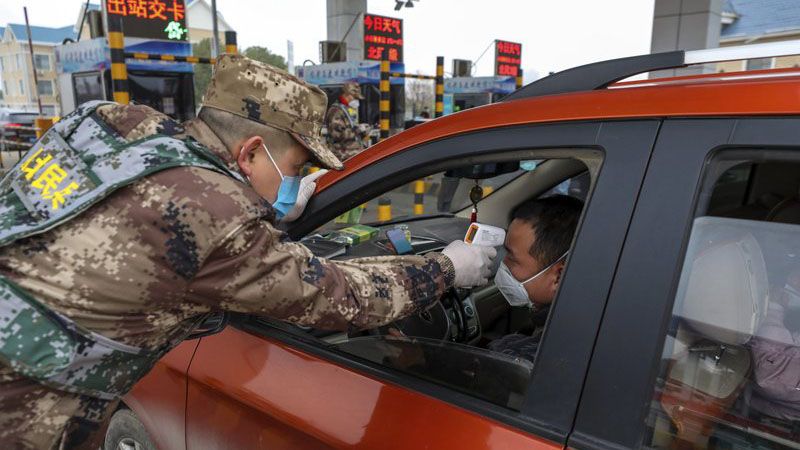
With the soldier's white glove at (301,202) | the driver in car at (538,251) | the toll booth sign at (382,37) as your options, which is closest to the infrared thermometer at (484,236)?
the driver in car at (538,251)

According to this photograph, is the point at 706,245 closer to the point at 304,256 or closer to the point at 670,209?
the point at 670,209

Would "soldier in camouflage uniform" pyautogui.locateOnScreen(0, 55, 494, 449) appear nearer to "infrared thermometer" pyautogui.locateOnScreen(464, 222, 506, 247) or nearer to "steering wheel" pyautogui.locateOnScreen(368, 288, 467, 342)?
"infrared thermometer" pyautogui.locateOnScreen(464, 222, 506, 247)

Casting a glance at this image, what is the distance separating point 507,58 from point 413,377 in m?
15.5

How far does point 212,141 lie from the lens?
4.18 ft

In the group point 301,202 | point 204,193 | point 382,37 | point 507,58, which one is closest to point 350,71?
point 382,37

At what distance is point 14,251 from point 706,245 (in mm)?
1283

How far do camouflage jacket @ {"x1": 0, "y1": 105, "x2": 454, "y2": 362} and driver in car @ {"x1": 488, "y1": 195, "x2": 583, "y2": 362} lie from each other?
0.71m

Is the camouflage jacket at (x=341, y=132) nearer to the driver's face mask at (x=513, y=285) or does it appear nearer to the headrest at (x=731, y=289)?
the driver's face mask at (x=513, y=285)

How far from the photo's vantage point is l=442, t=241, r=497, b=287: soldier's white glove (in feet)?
4.81

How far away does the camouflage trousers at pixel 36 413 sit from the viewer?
112cm

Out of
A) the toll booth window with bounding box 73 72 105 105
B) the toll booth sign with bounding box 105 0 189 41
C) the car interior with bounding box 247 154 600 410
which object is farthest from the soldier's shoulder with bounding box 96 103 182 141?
the toll booth window with bounding box 73 72 105 105

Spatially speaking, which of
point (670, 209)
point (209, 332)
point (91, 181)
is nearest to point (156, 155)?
point (91, 181)

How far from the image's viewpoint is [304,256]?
120 centimetres

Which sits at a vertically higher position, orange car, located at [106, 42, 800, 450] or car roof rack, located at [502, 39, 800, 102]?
car roof rack, located at [502, 39, 800, 102]
